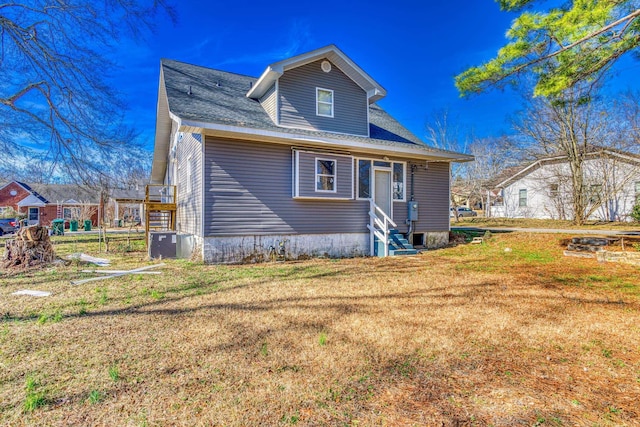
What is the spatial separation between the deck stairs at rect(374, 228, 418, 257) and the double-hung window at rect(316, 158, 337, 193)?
224 cm

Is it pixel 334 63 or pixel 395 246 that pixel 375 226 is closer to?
pixel 395 246

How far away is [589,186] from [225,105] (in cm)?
1985

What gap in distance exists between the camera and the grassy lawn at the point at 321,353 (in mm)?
2242

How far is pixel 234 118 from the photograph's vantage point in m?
8.92

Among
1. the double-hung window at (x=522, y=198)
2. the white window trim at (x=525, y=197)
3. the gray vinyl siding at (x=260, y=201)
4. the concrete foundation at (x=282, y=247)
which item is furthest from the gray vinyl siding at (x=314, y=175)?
the double-hung window at (x=522, y=198)

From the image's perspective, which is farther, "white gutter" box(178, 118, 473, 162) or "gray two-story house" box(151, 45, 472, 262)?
"gray two-story house" box(151, 45, 472, 262)

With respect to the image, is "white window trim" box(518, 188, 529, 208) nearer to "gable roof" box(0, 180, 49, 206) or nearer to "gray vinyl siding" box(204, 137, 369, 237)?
"gray vinyl siding" box(204, 137, 369, 237)

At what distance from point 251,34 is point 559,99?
12075 millimetres

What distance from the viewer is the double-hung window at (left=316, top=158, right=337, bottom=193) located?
9422mm

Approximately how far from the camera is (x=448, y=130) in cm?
2795

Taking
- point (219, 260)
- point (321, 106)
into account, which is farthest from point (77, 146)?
point (321, 106)

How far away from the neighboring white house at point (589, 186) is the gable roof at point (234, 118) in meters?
12.3

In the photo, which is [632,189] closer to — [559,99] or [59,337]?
[559,99]

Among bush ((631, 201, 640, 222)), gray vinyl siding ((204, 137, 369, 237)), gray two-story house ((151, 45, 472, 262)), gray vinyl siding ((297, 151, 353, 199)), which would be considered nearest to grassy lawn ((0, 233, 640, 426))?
gray vinyl siding ((204, 137, 369, 237))
